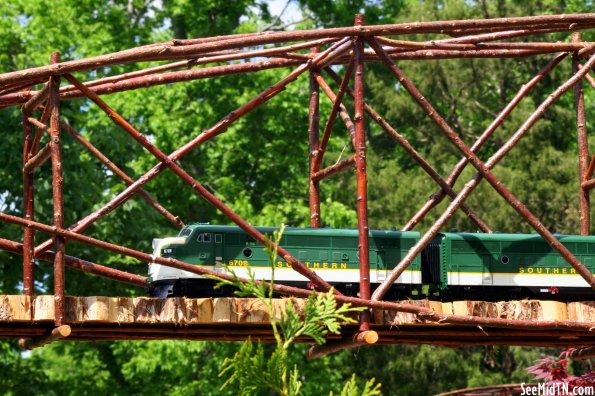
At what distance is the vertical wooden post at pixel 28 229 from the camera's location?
2053 centimetres

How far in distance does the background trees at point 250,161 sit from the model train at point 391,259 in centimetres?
1307

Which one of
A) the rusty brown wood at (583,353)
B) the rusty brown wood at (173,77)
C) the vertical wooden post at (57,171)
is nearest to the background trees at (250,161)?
the rusty brown wood at (173,77)

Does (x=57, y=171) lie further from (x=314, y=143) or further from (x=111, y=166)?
(x=314, y=143)

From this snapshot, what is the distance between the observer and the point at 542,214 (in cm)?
4172

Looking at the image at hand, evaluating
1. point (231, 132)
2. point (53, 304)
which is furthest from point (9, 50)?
point (53, 304)

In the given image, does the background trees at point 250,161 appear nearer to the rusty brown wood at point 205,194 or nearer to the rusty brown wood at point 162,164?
the rusty brown wood at point 162,164

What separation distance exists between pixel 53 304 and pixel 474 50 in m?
9.50

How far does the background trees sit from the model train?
42.9 feet

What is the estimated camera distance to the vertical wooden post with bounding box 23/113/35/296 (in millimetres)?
20531

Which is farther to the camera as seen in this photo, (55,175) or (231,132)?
(231,132)

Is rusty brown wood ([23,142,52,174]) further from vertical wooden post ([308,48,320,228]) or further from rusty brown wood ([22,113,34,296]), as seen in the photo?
vertical wooden post ([308,48,320,228])

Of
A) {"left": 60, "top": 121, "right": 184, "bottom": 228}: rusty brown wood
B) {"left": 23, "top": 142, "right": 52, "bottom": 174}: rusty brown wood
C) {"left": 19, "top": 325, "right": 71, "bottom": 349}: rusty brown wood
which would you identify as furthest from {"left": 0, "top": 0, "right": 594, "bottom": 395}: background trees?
{"left": 19, "top": 325, "right": 71, "bottom": 349}: rusty brown wood

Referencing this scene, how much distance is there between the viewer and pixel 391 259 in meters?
23.6

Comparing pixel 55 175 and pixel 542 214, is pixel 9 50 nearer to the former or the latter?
pixel 542 214
